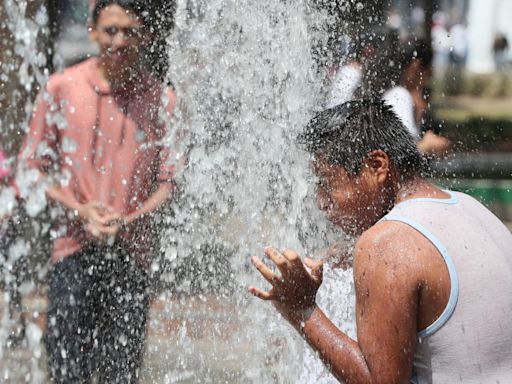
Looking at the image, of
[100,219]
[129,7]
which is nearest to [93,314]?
[100,219]

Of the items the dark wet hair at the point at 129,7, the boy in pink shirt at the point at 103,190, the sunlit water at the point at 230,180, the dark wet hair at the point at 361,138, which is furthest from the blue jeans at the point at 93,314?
the dark wet hair at the point at 361,138

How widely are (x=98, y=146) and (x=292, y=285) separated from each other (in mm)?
1674

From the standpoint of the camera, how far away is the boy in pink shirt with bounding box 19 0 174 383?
3.90 meters

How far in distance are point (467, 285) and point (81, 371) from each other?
2036mm

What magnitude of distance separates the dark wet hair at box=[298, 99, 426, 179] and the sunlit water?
1022 millimetres

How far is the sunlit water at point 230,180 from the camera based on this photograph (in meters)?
4.02

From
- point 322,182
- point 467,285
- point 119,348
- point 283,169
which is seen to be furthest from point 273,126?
point 467,285

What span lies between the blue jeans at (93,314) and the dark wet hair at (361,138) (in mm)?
1493

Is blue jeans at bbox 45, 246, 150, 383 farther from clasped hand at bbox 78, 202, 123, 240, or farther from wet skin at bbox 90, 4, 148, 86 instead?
wet skin at bbox 90, 4, 148, 86

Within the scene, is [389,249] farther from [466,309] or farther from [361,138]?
[361,138]

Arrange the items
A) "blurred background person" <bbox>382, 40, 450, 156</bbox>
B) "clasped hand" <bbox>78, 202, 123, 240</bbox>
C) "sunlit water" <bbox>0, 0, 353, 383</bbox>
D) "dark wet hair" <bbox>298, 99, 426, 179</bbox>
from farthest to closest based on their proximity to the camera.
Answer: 1. "blurred background person" <bbox>382, 40, 450, 156</bbox>
2. "sunlit water" <bbox>0, 0, 353, 383</bbox>
3. "clasped hand" <bbox>78, 202, 123, 240</bbox>
4. "dark wet hair" <bbox>298, 99, 426, 179</bbox>

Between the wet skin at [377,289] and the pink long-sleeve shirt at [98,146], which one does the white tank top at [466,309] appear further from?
the pink long-sleeve shirt at [98,146]

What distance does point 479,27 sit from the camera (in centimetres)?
2058

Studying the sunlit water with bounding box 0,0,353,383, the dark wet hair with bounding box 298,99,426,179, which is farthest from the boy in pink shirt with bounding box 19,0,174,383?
the dark wet hair with bounding box 298,99,426,179
